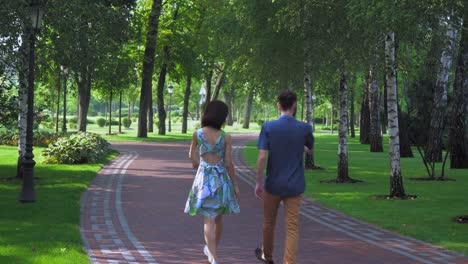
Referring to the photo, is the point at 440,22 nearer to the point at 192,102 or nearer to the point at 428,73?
the point at 428,73

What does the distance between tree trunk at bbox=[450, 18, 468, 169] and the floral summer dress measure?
1698cm

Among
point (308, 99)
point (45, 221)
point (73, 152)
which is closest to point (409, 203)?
point (45, 221)

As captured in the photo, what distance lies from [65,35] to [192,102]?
10567cm

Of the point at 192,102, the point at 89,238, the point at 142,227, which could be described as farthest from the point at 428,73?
the point at 192,102

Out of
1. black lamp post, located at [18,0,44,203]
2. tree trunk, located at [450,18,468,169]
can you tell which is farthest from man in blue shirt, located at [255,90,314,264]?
tree trunk, located at [450,18,468,169]

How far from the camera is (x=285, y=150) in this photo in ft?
23.6

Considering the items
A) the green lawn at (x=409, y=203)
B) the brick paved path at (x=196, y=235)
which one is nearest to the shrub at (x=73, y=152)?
the green lawn at (x=409, y=203)

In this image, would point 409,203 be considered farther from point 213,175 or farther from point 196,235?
point 213,175

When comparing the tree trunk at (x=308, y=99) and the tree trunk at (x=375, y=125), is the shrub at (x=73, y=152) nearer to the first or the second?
the tree trunk at (x=308, y=99)

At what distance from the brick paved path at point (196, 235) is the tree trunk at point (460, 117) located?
10467 mm

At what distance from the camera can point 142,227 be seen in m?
10.6

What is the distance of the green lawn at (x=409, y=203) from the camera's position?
1050 centimetres

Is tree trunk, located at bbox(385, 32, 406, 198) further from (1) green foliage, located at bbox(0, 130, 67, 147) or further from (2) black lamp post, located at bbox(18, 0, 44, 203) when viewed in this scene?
→ (1) green foliage, located at bbox(0, 130, 67, 147)

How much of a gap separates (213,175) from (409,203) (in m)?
7.80
